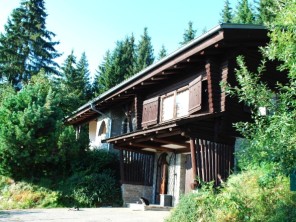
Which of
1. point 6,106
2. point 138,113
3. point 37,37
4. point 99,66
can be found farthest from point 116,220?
point 99,66

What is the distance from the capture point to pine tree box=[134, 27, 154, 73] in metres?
38.5

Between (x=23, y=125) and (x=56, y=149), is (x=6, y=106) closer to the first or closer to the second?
(x=23, y=125)

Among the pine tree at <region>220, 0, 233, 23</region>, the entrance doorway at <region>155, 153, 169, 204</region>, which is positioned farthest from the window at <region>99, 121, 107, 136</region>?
the pine tree at <region>220, 0, 233, 23</region>

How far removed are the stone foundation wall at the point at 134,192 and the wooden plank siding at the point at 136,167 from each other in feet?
0.51

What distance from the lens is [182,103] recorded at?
1316cm

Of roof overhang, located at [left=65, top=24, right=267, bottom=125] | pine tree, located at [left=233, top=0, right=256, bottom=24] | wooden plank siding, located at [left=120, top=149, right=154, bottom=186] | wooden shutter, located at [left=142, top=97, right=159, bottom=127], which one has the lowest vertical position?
wooden plank siding, located at [left=120, top=149, right=154, bottom=186]

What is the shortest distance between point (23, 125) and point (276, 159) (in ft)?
39.6

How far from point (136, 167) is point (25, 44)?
2213cm

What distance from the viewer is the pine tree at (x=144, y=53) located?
126ft

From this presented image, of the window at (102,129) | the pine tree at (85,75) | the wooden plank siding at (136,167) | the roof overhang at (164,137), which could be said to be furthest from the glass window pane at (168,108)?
the pine tree at (85,75)

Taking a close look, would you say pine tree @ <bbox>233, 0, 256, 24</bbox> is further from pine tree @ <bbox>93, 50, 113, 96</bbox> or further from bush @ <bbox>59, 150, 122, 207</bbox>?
bush @ <bbox>59, 150, 122, 207</bbox>

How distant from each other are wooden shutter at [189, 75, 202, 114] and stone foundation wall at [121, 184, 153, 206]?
456 centimetres

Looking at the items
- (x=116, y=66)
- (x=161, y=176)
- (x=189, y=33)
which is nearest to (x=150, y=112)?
(x=161, y=176)

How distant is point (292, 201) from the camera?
6785 millimetres
